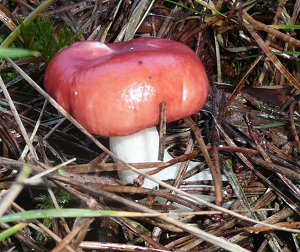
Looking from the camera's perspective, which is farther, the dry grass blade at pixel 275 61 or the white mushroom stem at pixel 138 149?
the dry grass blade at pixel 275 61

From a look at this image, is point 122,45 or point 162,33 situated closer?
point 122,45

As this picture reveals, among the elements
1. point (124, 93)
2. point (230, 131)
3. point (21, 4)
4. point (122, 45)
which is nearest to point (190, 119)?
point (230, 131)

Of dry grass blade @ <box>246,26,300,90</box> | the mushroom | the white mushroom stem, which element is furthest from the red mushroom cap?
dry grass blade @ <box>246,26,300,90</box>

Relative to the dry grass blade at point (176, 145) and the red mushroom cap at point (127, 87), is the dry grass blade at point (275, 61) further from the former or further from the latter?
the red mushroom cap at point (127, 87)

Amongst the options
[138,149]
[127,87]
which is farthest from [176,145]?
[127,87]

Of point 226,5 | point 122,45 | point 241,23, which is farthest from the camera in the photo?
point 226,5

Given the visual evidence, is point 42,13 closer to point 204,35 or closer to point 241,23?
point 204,35

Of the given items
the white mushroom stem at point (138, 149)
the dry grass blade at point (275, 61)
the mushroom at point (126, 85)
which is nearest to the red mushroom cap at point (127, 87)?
the mushroom at point (126, 85)

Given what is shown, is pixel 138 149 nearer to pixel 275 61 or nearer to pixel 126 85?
pixel 126 85
